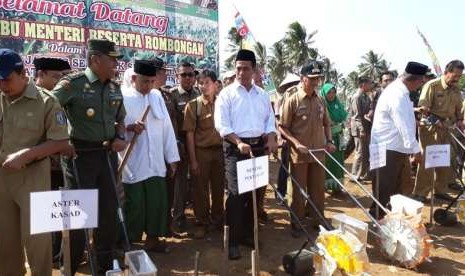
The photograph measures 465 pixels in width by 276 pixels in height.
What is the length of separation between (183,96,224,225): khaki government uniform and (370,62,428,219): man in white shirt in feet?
6.75

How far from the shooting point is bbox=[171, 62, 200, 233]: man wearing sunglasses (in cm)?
585

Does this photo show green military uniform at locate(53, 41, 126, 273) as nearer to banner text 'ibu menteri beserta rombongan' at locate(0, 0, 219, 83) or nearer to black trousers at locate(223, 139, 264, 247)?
black trousers at locate(223, 139, 264, 247)

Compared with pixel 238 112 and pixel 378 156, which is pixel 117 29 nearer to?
pixel 238 112

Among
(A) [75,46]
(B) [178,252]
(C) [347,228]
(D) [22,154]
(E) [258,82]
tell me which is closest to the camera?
(D) [22,154]

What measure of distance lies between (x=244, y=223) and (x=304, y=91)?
182 cm

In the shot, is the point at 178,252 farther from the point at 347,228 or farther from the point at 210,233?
the point at 347,228

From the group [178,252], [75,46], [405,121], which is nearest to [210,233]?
[178,252]

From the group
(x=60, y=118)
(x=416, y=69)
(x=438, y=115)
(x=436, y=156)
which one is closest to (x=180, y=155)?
(x=60, y=118)

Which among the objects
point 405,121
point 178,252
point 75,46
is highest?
point 75,46

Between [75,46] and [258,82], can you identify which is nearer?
[258,82]

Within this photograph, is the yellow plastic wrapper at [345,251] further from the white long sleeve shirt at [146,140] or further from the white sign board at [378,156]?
the white long sleeve shirt at [146,140]

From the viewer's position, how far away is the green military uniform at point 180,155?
585 centimetres

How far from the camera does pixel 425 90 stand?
23.1ft

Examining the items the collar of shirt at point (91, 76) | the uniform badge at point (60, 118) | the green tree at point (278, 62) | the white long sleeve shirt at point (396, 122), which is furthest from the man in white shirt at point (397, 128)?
the green tree at point (278, 62)
